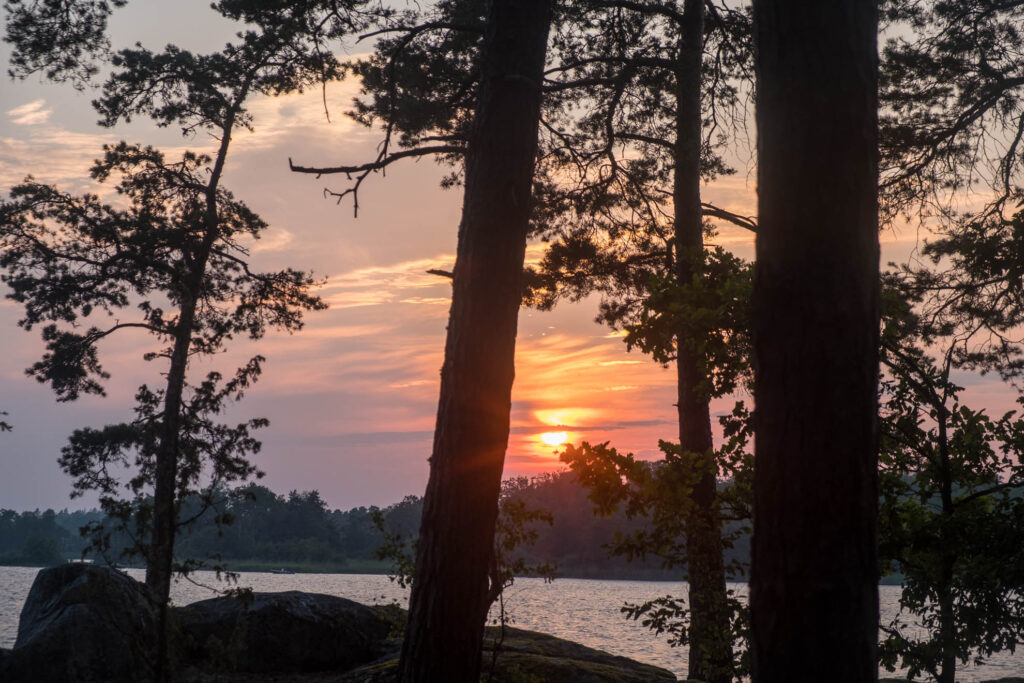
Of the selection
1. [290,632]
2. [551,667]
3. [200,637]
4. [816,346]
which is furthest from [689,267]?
[200,637]

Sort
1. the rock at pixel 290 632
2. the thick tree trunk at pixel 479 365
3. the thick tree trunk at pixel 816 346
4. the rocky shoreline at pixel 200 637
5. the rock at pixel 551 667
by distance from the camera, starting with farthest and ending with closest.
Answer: the rock at pixel 290 632 → the rocky shoreline at pixel 200 637 → the rock at pixel 551 667 → the thick tree trunk at pixel 479 365 → the thick tree trunk at pixel 816 346

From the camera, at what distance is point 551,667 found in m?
7.25

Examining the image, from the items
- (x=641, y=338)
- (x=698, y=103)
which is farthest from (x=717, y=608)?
(x=698, y=103)

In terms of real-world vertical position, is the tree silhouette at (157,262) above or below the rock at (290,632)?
above

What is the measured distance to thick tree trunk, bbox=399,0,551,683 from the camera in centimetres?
511

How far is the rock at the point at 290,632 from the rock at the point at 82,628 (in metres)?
0.65

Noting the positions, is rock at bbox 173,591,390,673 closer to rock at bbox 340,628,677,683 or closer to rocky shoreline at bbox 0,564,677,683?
rocky shoreline at bbox 0,564,677,683

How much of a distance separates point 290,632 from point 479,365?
22.0ft

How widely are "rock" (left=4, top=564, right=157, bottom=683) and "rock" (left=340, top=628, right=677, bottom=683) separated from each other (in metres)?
3.75

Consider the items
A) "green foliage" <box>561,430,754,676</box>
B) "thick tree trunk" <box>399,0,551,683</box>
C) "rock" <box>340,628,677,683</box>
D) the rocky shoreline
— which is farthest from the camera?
the rocky shoreline

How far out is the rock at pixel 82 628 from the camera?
9.62 meters

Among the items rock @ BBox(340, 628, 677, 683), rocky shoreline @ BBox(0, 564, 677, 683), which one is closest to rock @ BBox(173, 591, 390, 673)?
rocky shoreline @ BBox(0, 564, 677, 683)

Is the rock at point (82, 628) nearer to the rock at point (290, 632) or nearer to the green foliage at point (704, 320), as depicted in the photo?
the rock at point (290, 632)

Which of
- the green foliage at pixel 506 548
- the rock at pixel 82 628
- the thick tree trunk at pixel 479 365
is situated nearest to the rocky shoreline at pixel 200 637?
the rock at pixel 82 628
